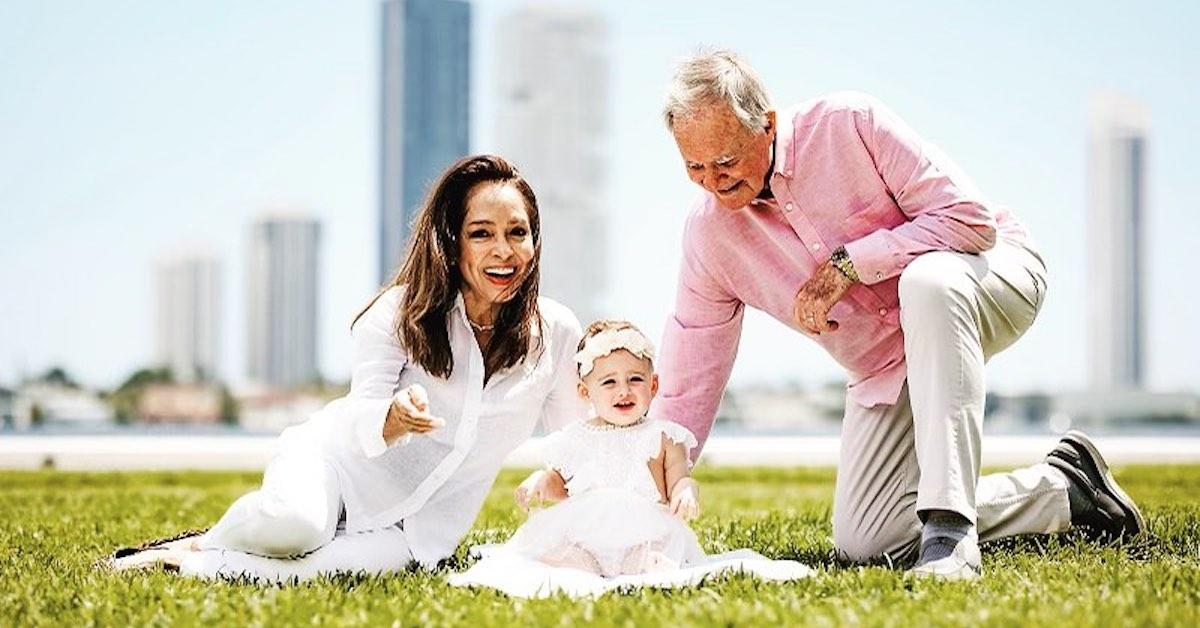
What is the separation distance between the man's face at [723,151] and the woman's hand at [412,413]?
0.97m

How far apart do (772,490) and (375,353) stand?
461 centimetres

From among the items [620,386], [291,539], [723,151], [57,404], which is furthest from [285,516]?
[57,404]

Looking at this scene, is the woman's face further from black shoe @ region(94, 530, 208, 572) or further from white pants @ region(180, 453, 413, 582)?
black shoe @ region(94, 530, 208, 572)

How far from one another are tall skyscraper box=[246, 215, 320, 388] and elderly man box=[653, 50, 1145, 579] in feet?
369

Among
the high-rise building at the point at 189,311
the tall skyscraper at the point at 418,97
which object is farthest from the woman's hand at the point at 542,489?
the tall skyscraper at the point at 418,97

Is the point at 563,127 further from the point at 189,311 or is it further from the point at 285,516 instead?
the point at 285,516

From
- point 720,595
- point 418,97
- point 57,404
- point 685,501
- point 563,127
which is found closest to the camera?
point 720,595

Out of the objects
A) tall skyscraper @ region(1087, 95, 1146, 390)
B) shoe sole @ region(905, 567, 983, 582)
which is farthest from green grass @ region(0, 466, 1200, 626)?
tall skyscraper @ region(1087, 95, 1146, 390)

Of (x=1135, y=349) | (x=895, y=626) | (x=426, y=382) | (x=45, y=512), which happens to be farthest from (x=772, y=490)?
(x=1135, y=349)

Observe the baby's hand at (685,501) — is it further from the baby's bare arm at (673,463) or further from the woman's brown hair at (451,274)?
the woman's brown hair at (451,274)

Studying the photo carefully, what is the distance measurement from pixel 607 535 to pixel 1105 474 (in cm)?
175

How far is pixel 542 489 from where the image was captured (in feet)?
12.7

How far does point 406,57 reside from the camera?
432 ft

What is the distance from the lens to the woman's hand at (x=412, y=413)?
11.3 feet
